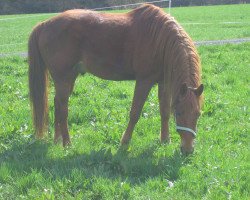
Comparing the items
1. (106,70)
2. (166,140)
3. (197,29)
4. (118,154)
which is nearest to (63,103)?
(106,70)

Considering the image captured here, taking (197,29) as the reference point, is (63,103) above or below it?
above

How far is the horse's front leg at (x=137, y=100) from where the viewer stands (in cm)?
588

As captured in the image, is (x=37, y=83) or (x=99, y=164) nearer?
(x=99, y=164)

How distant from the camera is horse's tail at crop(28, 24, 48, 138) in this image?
20.4ft

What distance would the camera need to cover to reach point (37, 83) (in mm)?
6281

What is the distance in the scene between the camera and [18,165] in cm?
522

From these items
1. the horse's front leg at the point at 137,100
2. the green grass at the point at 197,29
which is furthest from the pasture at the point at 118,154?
the green grass at the point at 197,29

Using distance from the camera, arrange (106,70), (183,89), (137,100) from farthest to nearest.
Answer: (106,70)
(137,100)
(183,89)

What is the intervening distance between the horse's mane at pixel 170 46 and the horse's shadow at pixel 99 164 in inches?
38.2

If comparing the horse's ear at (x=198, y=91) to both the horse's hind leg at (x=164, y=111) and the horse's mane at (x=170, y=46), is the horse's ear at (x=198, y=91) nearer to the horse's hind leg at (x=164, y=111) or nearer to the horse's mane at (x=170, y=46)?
the horse's mane at (x=170, y=46)

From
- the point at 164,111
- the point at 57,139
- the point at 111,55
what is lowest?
the point at 57,139

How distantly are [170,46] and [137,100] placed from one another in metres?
0.99

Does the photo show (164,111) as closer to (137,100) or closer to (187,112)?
(137,100)

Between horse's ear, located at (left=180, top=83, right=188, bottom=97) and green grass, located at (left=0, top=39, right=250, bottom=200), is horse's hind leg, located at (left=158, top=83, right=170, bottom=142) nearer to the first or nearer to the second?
green grass, located at (left=0, top=39, right=250, bottom=200)
